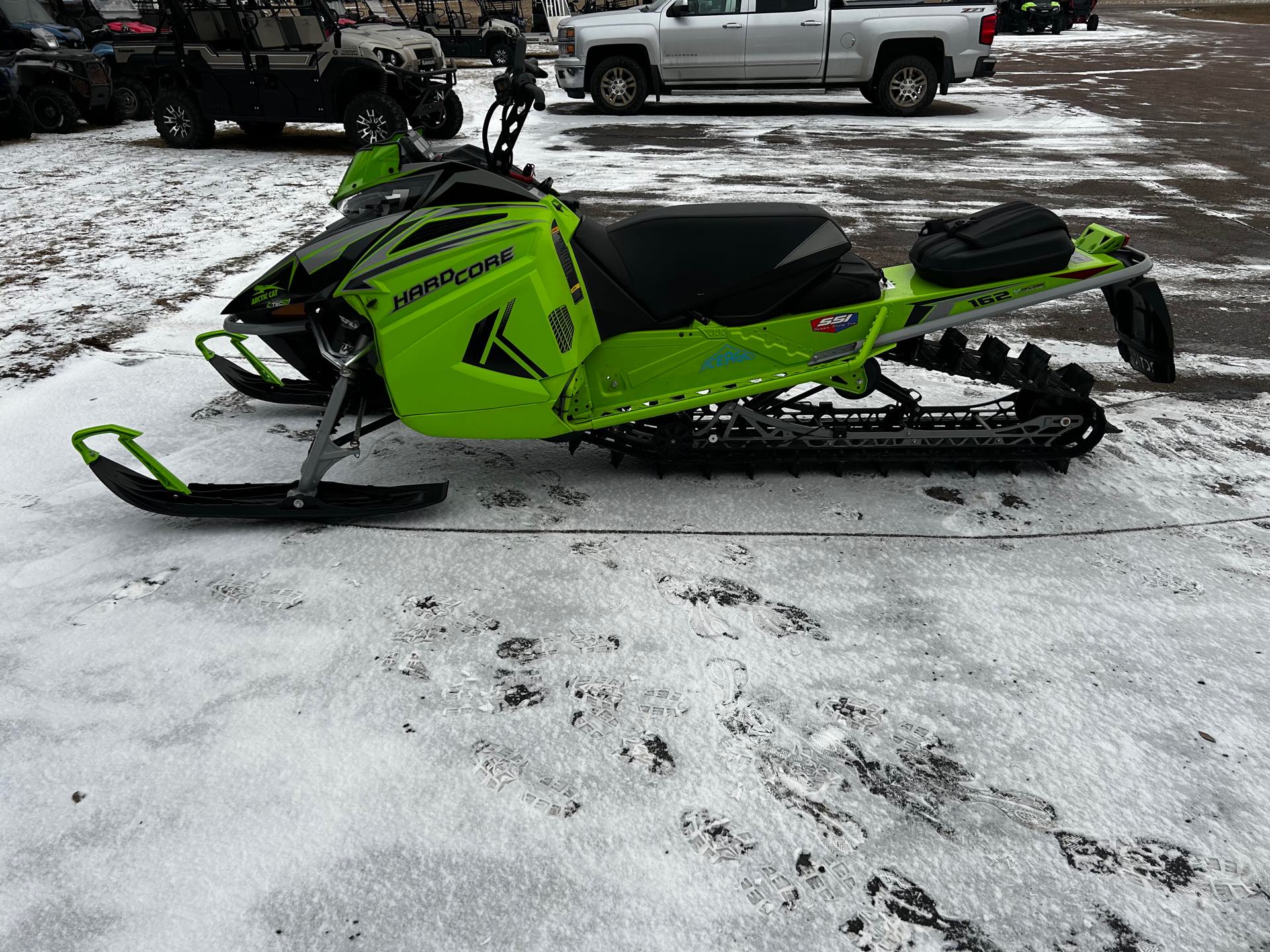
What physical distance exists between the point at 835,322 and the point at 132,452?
94.4 inches

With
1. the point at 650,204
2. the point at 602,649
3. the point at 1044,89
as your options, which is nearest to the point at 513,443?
the point at 602,649

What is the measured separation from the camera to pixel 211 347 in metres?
4.49

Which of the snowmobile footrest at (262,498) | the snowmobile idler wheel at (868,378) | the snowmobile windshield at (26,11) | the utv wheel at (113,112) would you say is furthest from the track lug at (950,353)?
the snowmobile windshield at (26,11)

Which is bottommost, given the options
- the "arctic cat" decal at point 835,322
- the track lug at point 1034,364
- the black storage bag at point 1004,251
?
the track lug at point 1034,364

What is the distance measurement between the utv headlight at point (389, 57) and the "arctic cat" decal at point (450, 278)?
25.7 feet

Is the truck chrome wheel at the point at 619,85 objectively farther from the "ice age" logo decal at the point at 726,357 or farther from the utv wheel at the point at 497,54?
the "ice age" logo decal at the point at 726,357

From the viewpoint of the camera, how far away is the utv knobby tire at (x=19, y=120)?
401 inches

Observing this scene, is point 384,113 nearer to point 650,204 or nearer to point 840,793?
point 650,204

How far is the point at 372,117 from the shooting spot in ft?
30.3

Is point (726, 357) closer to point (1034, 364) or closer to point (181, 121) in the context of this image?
point (1034, 364)

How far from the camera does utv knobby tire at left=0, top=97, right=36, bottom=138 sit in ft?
33.4

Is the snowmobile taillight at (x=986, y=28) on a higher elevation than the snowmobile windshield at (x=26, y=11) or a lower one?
lower

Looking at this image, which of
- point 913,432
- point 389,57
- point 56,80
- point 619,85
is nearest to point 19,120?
point 56,80

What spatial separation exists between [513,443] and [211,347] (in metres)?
1.97
